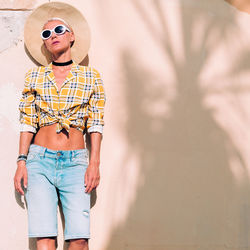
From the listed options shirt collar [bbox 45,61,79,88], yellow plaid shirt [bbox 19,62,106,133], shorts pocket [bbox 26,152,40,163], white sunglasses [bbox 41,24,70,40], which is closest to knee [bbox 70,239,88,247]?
shorts pocket [bbox 26,152,40,163]

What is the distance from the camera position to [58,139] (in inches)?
137

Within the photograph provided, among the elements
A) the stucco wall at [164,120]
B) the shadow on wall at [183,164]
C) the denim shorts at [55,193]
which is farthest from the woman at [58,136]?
the shadow on wall at [183,164]

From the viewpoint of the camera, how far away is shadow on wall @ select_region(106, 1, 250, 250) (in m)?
3.83

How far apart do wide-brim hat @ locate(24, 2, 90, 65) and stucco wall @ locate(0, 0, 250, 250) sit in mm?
112

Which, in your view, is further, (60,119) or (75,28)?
(75,28)

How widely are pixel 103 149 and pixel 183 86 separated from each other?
0.84 meters

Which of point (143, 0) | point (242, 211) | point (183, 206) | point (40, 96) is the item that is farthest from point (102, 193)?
point (143, 0)

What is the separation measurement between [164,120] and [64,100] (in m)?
0.87

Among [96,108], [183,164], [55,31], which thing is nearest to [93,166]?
[96,108]

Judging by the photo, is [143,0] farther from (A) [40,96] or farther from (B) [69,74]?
(A) [40,96]

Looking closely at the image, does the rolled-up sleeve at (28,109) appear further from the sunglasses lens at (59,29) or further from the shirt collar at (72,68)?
the sunglasses lens at (59,29)

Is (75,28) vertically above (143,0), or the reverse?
(143,0)

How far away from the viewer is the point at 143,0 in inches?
155

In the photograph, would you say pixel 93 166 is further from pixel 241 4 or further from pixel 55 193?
pixel 241 4
